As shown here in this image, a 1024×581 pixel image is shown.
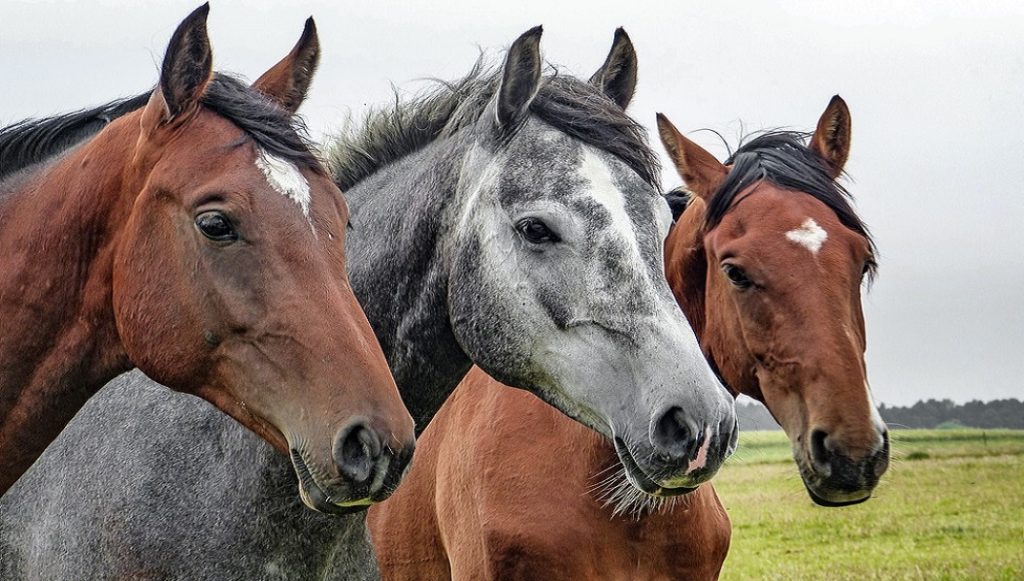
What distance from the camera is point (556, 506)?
5.11 meters

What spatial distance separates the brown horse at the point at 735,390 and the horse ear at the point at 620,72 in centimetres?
95

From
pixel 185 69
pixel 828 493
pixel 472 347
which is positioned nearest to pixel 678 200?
pixel 828 493

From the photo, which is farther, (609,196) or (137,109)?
(609,196)

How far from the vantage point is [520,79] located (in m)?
4.45

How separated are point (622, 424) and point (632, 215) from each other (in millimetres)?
820

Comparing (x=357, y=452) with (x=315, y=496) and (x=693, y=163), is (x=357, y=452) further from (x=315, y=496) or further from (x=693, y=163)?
(x=693, y=163)

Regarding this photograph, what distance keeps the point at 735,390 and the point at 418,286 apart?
199 centimetres

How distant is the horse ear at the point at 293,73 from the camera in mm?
4215

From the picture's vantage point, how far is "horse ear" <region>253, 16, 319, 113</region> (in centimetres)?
421

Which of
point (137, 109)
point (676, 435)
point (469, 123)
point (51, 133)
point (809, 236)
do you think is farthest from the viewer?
point (809, 236)

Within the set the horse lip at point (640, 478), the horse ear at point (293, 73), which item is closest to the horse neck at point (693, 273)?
the horse lip at point (640, 478)

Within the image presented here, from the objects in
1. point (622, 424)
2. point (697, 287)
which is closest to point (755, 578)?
point (697, 287)

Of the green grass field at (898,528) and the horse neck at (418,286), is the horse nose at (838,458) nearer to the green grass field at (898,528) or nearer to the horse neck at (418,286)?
the green grass field at (898,528)

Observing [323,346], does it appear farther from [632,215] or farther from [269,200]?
[632,215]
